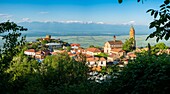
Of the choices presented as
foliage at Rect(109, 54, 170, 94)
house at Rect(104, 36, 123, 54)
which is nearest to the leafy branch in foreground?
foliage at Rect(109, 54, 170, 94)

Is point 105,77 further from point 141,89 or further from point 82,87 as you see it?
point 141,89

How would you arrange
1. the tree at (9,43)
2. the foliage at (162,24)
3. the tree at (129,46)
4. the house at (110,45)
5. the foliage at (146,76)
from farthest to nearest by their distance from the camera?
the house at (110,45)
the tree at (129,46)
the foliage at (146,76)
the tree at (9,43)
the foliage at (162,24)

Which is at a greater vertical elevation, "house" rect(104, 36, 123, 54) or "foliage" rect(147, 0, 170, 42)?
"foliage" rect(147, 0, 170, 42)

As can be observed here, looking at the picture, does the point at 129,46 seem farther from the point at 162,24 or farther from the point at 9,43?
the point at 162,24

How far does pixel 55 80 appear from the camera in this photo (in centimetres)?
944

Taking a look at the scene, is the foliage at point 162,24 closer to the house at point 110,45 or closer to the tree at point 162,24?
the tree at point 162,24

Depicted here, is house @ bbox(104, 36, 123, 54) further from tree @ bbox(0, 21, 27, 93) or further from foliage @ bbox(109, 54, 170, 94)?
tree @ bbox(0, 21, 27, 93)

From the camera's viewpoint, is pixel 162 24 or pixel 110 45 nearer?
pixel 162 24

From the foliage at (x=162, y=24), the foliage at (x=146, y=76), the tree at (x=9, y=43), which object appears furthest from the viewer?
the foliage at (x=146, y=76)

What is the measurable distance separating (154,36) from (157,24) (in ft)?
0.29

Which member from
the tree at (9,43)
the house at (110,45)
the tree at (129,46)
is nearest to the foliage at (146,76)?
the tree at (9,43)

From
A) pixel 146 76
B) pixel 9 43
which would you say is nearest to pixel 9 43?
pixel 9 43

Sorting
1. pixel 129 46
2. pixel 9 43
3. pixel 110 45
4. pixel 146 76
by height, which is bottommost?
pixel 110 45

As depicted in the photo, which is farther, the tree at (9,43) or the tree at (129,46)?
the tree at (129,46)
